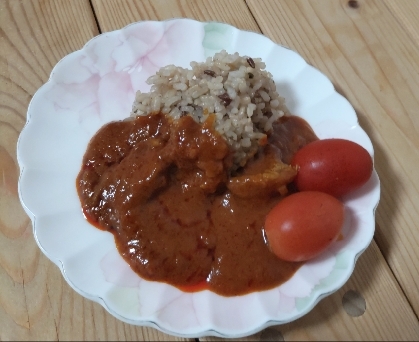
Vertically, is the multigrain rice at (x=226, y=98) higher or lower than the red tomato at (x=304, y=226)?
higher

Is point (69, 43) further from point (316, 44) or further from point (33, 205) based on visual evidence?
point (316, 44)

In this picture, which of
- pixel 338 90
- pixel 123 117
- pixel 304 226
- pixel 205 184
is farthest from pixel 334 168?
pixel 123 117

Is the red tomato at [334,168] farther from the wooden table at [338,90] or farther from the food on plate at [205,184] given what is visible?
the wooden table at [338,90]

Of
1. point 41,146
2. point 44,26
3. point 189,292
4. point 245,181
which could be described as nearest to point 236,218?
point 245,181

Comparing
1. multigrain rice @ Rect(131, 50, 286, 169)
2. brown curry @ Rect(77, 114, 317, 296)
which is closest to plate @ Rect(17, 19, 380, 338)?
brown curry @ Rect(77, 114, 317, 296)

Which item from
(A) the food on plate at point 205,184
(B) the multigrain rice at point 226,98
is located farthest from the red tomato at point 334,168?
(B) the multigrain rice at point 226,98

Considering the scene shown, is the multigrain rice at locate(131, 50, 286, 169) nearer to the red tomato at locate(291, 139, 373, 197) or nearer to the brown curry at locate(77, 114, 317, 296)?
the brown curry at locate(77, 114, 317, 296)
